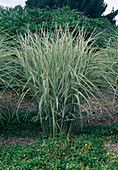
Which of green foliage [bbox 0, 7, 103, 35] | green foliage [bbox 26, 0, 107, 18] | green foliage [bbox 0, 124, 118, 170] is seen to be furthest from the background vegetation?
green foliage [bbox 26, 0, 107, 18]

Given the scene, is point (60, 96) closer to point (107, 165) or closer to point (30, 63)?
point (30, 63)

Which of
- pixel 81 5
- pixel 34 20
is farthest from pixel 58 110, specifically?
pixel 81 5

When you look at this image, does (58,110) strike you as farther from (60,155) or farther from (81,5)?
(81,5)

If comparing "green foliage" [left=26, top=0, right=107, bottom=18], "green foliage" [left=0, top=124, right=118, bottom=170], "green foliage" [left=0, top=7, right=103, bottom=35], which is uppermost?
"green foliage" [left=26, top=0, right=107, bottom=18]

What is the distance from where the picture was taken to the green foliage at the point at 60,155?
2359mm

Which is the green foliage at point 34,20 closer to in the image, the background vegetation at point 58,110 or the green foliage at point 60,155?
the background vegetation at point 58,110

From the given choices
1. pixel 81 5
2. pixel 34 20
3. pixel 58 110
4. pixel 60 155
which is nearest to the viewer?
pixel 60 155

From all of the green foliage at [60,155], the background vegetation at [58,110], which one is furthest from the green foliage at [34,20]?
the green foliage at [60,155]

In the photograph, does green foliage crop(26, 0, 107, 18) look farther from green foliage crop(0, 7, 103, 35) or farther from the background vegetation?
the background vegetation

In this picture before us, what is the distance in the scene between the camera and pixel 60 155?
252cm

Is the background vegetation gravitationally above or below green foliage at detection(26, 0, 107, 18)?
below

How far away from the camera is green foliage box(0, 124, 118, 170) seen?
2.36 metres

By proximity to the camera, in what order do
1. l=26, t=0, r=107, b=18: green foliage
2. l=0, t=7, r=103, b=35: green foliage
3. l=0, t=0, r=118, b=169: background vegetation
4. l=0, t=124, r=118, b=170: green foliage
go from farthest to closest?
l=26, t=0, r=107, b=18: green foliage, l=0, t=7, r=103, b=35: green foliage, l=0, t=0, r=118, b=169: background vegetation, l=0, t=124, r=118, b=170: green foliage

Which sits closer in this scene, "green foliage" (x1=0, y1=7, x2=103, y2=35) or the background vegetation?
the background vegetation
